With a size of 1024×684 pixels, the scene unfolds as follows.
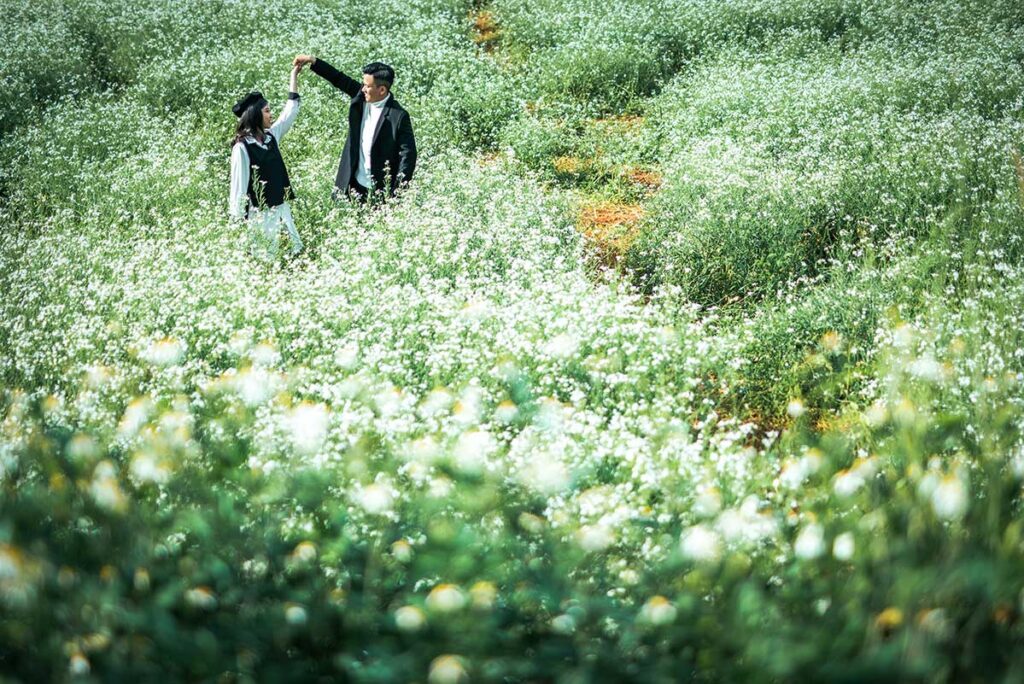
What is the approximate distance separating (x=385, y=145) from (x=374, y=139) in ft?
0.37

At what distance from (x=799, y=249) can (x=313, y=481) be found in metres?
4.99

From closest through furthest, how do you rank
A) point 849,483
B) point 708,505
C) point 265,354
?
point 849,483, point 708,505, point 265,354

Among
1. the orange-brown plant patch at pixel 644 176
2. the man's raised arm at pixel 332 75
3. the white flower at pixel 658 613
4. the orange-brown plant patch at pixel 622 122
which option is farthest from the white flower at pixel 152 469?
the orange-brown plant patch at pixel 622 122

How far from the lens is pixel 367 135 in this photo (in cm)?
691

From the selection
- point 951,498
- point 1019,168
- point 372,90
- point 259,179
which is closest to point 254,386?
point 951,498

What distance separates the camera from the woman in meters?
6.13

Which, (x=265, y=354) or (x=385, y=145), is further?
(x=385, y=145)

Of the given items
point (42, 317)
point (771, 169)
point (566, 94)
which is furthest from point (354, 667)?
point (566, 94)

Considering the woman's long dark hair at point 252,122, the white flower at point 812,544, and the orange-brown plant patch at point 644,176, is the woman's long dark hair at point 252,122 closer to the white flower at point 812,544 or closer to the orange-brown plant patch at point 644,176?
the orange-brown plant patch at point 644,176

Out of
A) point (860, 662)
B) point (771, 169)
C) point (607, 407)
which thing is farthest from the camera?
point (771, 169)

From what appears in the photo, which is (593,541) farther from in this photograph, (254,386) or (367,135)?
(367,135)

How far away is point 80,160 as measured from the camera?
873 cm

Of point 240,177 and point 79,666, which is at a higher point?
point 79,666

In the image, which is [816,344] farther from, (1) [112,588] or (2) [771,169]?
(1) [112,588]
